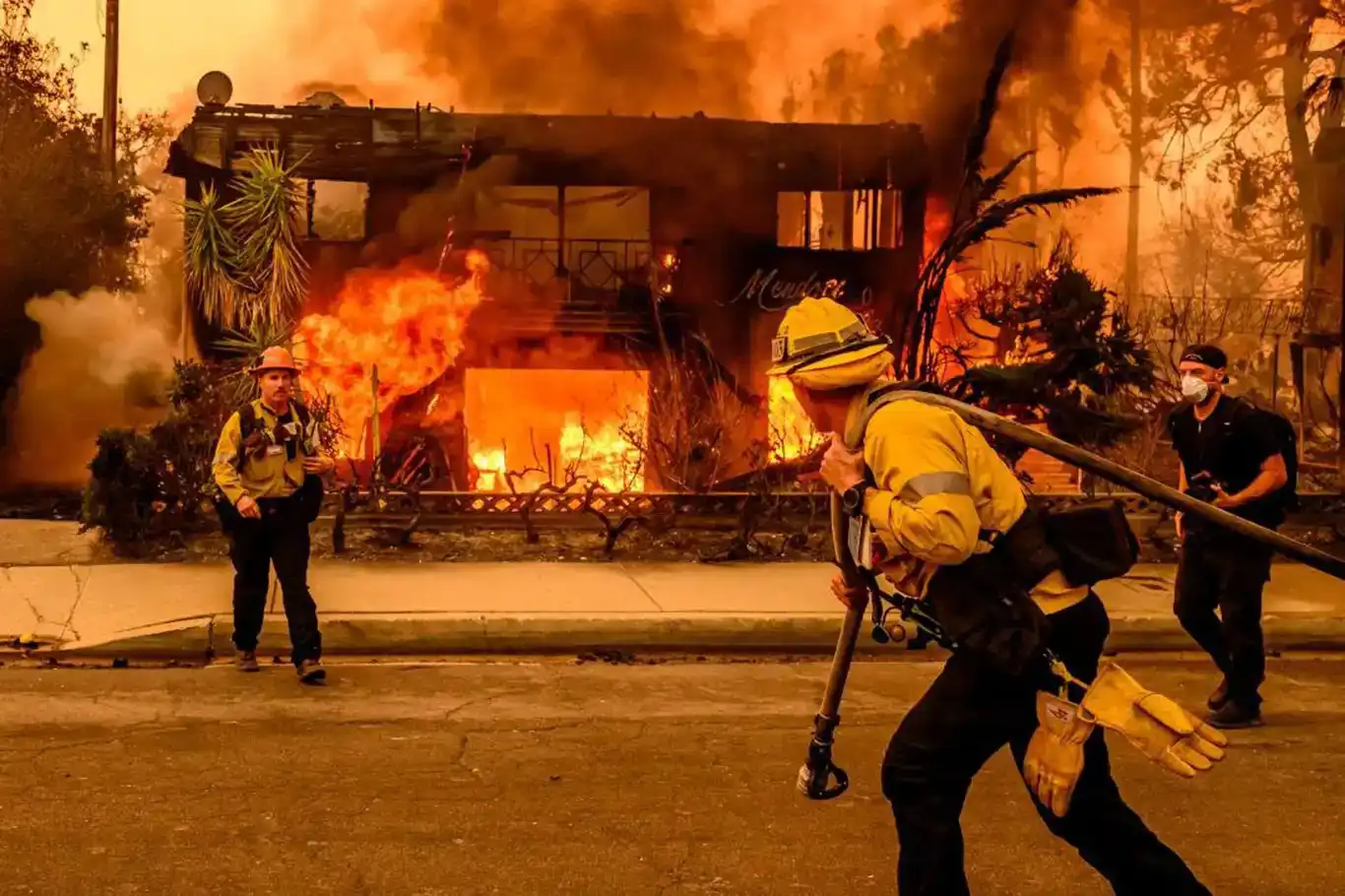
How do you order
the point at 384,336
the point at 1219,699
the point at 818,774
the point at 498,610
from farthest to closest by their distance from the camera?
the point at 384,336, the point at 498,610, the point at 1219,699, the point at 818,774

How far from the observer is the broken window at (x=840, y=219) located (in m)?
18.3

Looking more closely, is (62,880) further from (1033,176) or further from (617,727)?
(1033,176)

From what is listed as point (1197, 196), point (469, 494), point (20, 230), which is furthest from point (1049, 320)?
point (1197, 196)

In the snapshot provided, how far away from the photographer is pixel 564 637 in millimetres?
8227

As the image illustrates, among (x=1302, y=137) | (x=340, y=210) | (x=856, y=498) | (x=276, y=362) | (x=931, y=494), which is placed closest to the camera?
(x=931, y=494)

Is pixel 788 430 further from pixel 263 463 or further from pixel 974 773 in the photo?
pixel 974 773

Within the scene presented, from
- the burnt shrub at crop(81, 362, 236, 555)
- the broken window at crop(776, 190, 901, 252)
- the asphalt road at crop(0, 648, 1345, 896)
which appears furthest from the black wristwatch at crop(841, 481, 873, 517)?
the broken window at crop(776, 190, 901, 252)

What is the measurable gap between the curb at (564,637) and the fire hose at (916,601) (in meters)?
4.53

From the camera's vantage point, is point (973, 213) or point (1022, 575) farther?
point (973, 213)

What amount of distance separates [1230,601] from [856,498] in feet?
12.0

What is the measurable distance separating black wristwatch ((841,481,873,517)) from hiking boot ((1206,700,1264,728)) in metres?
3.70

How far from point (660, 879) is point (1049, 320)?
26.4ft

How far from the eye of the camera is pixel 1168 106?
23484mm

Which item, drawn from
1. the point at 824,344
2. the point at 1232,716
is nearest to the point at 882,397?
the point at 824,344
